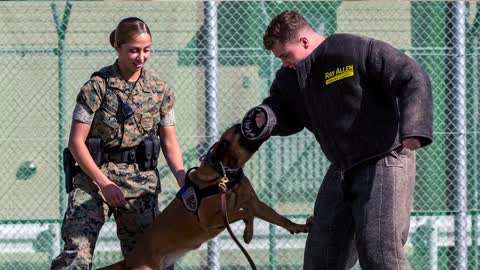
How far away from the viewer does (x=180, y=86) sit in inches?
262

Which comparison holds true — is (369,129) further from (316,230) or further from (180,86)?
(180,86)

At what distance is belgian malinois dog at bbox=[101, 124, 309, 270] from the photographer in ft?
13.4

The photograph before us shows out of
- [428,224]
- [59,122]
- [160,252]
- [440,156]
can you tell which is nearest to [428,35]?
[440,156]

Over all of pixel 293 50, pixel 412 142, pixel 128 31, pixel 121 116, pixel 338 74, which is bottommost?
pixel 412 142

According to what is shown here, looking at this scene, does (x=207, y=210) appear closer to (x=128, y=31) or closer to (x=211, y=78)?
(x=128, y=31)

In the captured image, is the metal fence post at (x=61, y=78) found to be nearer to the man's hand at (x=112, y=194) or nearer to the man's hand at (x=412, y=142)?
the man's hand at (x=112, y=194)

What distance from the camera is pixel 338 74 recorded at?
345 cm

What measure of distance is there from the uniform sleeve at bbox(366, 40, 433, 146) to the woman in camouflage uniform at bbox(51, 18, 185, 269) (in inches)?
44.3

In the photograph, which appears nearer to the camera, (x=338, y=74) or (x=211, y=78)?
(x=338, y=74)

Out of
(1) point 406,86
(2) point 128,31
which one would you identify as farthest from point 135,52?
(1) point 406,86

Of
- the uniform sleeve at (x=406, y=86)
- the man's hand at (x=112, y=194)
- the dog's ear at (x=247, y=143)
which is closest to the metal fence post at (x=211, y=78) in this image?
the dog's ear at (x=247, y=143)

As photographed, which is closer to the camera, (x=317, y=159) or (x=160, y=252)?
(x=160, y=252)

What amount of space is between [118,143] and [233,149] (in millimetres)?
537

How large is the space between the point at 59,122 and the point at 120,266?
93.4 inches
